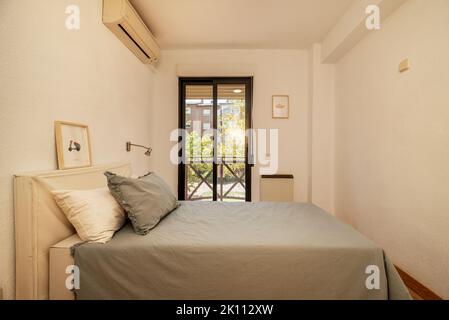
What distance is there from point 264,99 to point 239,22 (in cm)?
116

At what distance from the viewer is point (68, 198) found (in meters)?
1.19

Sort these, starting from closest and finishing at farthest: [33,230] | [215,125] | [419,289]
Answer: [33,230] < [419,289] < [215,125]

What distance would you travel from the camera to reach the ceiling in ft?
7.51

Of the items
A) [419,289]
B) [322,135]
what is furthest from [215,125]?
[419,289]

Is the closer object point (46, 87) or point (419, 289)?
point (46, 87)

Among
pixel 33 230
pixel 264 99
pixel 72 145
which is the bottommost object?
pixel 33 230

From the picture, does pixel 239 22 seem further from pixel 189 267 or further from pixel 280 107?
pixel 189 267

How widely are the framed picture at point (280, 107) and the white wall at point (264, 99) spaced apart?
67 mm

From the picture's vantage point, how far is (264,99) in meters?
3.37

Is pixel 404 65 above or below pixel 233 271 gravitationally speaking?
above

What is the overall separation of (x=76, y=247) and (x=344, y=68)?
352cm
